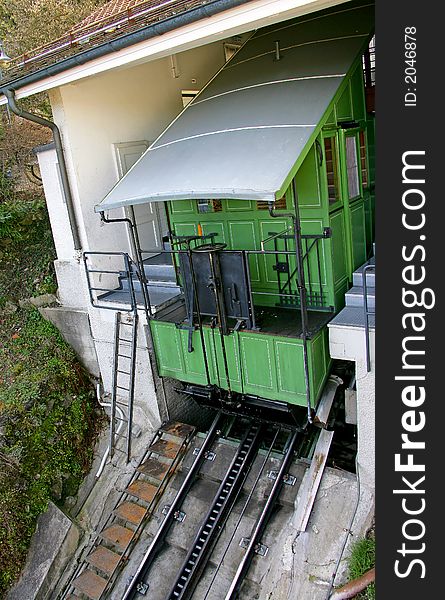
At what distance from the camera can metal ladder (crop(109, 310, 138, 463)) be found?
23.4ft

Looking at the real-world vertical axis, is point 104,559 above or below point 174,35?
below

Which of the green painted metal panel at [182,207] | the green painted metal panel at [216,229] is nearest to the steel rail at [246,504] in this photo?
the green painted metal panel at [216,229]

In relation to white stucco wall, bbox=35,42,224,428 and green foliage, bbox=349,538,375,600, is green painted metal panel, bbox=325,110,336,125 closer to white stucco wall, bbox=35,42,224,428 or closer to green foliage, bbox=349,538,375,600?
white stucco wall, bbox=35,42,224,428

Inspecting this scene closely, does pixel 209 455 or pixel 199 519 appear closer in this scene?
pixel 199 519

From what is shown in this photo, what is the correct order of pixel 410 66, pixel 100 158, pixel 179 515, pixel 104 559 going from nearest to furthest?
pixel 410 66, pixel 104 559, pixel 179 515, pixel 100 158

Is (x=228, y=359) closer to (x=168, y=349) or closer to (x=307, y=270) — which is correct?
(x=168, y=349)

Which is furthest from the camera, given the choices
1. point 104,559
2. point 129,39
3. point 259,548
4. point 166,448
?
point 166,448

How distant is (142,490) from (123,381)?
1651 mm

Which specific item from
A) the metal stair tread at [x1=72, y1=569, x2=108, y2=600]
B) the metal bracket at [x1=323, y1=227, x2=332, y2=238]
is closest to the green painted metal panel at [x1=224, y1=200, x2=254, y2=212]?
the metal bracket at [x1=323, y1=227, x2=332, y2=238]

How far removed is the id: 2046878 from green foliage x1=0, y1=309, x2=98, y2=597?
6404mm

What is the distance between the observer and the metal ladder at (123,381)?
7.12 meters

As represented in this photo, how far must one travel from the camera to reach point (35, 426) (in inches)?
286

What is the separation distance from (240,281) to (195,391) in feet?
6.83

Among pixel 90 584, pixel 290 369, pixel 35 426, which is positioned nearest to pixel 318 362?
pixel 290 369
